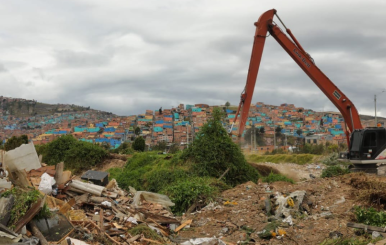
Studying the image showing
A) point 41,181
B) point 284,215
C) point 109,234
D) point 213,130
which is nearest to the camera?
point 109,234

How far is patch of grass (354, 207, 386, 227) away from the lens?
7.44 metres

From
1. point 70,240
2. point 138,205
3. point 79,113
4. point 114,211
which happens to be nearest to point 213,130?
point 138,205

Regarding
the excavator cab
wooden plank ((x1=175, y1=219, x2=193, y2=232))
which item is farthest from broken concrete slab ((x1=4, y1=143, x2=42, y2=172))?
the excavator cab

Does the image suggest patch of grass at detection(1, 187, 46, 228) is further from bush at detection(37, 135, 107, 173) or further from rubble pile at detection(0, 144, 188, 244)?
bush at detection(37, 135, 107, 173)

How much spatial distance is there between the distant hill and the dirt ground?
74767 mm

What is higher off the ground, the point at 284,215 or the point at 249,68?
Result: the point at 249,68

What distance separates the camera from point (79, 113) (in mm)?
83125

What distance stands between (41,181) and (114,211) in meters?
1.66

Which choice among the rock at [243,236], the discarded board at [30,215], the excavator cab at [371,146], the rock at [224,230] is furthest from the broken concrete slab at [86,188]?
the excavator cab at [371,146]

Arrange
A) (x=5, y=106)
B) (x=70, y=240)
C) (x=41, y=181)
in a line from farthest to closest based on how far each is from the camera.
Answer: (x=5, y=106) < (x=41, y=181) < (x=70, y=240)

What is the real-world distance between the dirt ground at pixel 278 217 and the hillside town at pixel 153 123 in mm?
37342

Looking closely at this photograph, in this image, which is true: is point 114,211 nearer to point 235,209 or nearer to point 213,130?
point 235,209

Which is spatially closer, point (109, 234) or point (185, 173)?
point (109, 234)

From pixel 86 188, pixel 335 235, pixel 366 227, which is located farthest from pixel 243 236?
pixel 86 188
